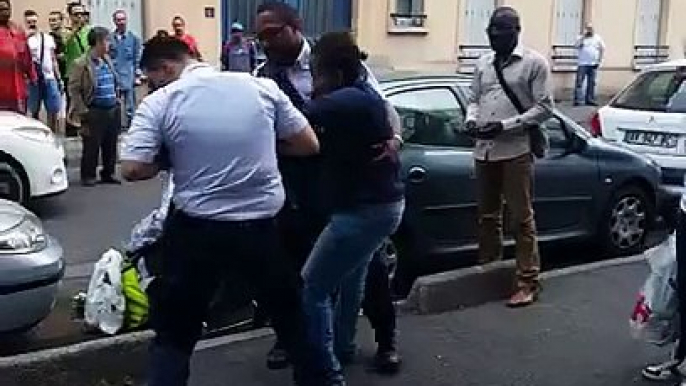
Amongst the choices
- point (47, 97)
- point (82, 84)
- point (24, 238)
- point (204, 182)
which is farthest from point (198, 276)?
point (47, 97)

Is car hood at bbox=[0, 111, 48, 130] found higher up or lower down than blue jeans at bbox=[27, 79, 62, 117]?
higher up

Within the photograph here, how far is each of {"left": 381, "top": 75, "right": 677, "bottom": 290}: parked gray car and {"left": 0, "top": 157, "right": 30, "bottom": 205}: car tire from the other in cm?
378

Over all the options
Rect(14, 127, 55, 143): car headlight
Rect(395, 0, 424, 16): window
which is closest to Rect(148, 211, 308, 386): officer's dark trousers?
Rect(14, 127, 55, 143): car headlight

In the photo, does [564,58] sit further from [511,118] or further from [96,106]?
[511,118]

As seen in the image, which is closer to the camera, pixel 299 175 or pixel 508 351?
pixel 299 175

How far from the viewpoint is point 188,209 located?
14.2 ft

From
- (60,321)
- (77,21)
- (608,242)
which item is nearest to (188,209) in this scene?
(60,321)

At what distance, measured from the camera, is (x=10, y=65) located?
11.8m

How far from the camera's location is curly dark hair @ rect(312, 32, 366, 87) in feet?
16.3

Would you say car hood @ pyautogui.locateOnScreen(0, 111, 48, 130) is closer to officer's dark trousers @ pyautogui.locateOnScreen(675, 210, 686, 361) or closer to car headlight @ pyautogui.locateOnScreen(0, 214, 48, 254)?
car headlight @ pyautogui.locateOnScreen(0, 214, 48, 254)

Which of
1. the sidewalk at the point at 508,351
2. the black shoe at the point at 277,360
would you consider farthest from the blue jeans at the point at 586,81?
the black shoe at the point at 277,360

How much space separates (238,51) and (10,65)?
17.4 ft

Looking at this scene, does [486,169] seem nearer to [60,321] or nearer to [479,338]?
[479,338]

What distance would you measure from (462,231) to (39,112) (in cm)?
858
